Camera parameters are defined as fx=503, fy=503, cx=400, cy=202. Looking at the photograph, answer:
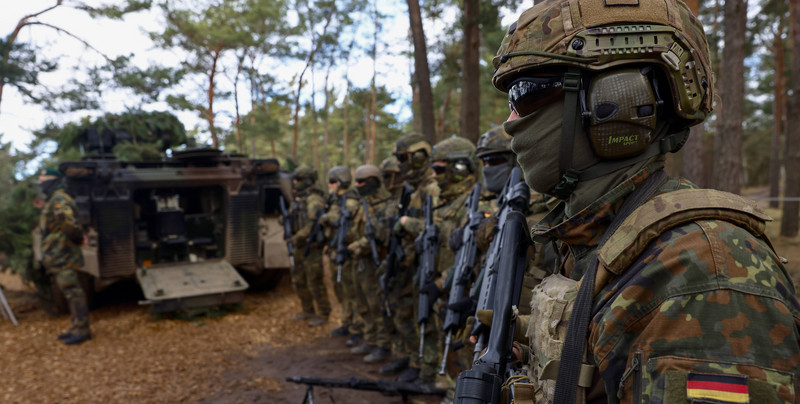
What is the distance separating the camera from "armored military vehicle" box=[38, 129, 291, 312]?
7.57 metres

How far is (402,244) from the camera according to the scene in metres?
5.82

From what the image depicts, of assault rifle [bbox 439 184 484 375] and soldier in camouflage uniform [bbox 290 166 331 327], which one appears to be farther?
soldier in camouflage uniform [bbox 290 166 331 327]

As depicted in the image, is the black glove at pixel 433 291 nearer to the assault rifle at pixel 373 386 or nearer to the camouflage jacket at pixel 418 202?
the assault rifle at pixel 373 386

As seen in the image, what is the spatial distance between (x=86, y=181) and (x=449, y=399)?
6.42 meters

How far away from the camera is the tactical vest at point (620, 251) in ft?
3.41

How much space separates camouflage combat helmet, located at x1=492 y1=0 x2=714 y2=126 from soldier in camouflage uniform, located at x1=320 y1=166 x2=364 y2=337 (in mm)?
5866

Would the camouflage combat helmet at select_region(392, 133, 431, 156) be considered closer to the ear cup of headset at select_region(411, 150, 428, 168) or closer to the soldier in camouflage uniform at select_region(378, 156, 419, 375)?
the ear cup of headset at select_region(411, 150, 428, 168)

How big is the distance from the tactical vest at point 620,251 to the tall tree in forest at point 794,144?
11.6 metres

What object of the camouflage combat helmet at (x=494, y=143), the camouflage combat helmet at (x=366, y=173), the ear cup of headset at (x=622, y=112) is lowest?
the ear cup of headset at (x=622, y=112)

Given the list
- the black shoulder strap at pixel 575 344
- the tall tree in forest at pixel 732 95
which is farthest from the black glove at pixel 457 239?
the tall tree in forest at pixel 732 95

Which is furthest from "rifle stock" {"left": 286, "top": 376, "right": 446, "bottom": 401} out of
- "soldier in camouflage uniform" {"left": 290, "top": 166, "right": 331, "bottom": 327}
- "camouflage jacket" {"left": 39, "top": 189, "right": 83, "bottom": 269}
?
"camouflage jacket" {"left": 39, "top": 189, "right": 83, "bottom": 269}

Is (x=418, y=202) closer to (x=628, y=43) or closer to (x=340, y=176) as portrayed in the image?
(x=340, y=176)

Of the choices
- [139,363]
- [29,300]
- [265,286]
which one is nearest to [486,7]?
[265,286]

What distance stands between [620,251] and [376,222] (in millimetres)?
5536
